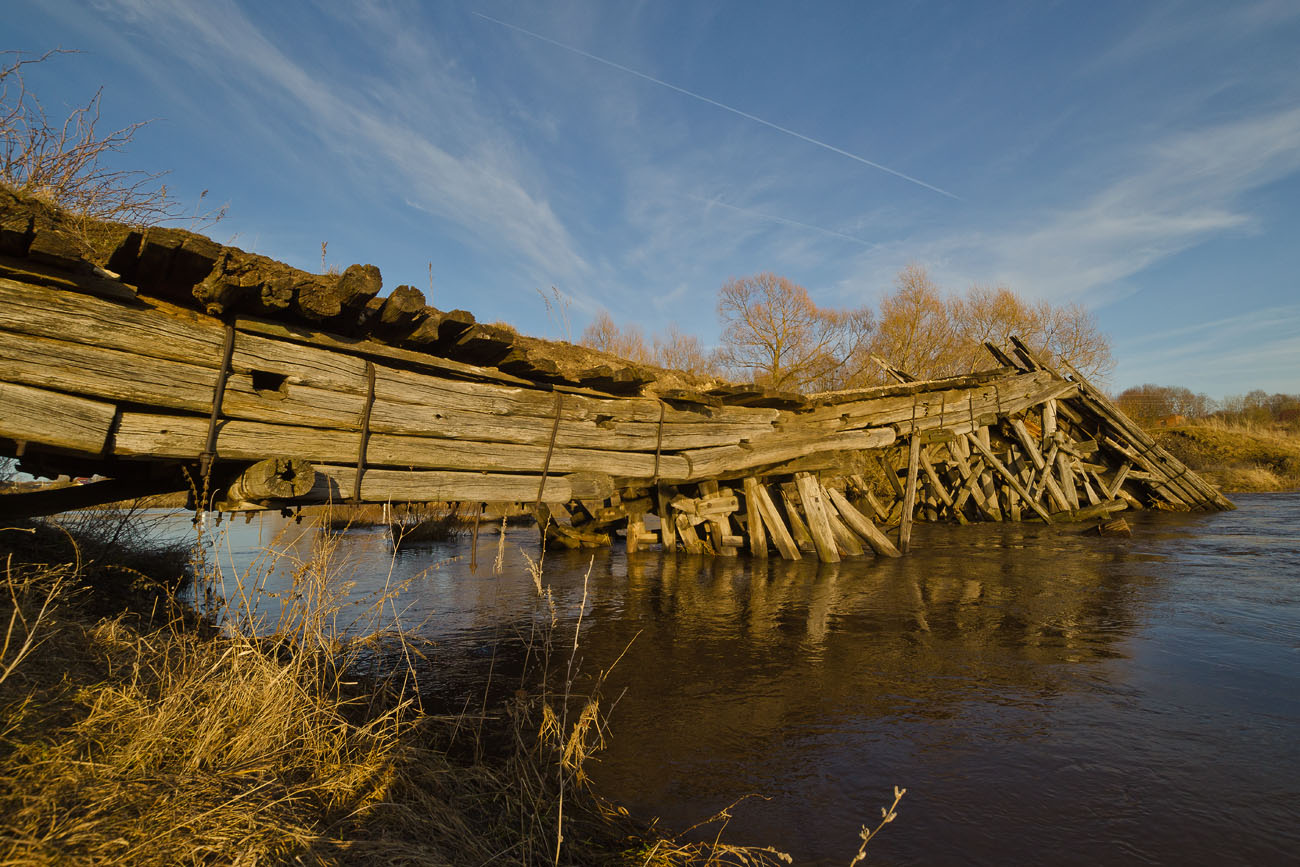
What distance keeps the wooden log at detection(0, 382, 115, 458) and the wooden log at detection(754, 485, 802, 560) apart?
8971 mm

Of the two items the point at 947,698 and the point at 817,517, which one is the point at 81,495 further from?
the point at 817,517

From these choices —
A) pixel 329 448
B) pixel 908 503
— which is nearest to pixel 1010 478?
pixel 908 503

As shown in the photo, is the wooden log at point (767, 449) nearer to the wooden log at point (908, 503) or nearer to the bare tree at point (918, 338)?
the wooden log at point (908, 503)

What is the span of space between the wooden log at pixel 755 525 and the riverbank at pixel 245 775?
25.7 ft

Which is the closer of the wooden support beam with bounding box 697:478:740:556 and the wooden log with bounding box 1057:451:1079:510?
the wooden support beam with bounding box 697:478:740:556

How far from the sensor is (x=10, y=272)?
3.75 m

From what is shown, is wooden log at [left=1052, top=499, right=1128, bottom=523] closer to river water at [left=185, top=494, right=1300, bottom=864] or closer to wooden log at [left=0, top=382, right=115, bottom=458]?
river water at [left=185, top=494, right=1300, bottom=864]

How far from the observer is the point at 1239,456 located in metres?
28.6

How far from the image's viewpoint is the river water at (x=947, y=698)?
10.2ft

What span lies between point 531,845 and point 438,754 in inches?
42.6

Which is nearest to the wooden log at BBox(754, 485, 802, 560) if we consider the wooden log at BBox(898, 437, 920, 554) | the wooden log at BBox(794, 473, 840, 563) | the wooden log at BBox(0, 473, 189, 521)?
the wooden log at BBox(794, 473, 840, 563)

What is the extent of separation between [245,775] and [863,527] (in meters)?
10.4

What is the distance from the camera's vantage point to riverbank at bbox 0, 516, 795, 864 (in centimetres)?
207

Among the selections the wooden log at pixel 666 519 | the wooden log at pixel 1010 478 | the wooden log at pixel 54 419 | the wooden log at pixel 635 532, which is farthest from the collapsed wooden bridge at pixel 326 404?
the wooden log at pixel 1010 478
